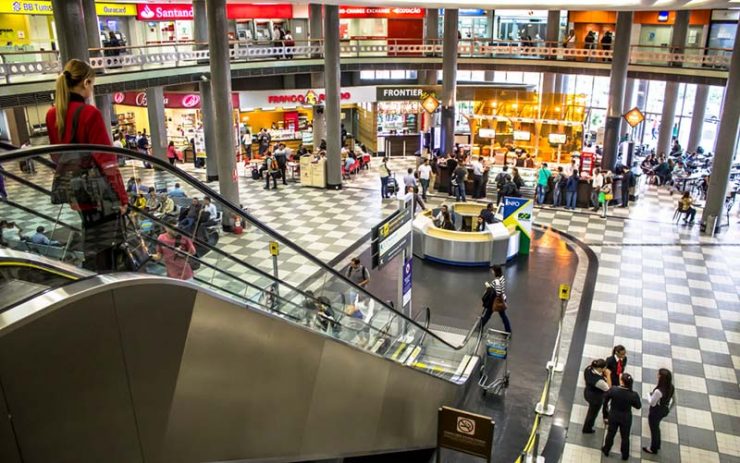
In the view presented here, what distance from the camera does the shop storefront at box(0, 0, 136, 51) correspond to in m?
20.8

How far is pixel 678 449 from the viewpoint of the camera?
776 centimetres

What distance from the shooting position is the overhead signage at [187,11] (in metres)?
24.4

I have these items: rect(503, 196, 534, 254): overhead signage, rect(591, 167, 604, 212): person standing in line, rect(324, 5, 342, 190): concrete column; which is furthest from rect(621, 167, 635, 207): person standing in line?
rect(324, 5, 342, 190): concrete column

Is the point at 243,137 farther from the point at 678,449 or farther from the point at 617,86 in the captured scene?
the point at 678,449

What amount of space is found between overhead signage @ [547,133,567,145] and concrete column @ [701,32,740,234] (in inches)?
249

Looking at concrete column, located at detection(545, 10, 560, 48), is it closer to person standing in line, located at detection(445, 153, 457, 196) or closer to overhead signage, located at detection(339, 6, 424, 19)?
overhead signage, located at detection(339, 6, 424, 19)

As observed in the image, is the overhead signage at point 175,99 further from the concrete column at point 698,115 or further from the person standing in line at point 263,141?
the concrete column at point 698,115

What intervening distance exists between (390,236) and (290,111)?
1889 centimetres

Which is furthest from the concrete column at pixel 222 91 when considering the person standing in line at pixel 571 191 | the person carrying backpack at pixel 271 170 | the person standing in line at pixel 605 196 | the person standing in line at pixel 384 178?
the person standing in line at pixel 605 196

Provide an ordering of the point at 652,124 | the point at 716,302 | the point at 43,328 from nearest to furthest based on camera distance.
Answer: the point at 43,328, the point at 716,302, the point at 652,124

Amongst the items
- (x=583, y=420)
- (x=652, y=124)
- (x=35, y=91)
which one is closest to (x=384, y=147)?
(x=652, y=124)

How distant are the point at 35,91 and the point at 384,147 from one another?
1601 cm

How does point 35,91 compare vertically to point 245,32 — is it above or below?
below

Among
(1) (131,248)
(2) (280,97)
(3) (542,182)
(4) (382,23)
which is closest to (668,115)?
(3) (542,182)
